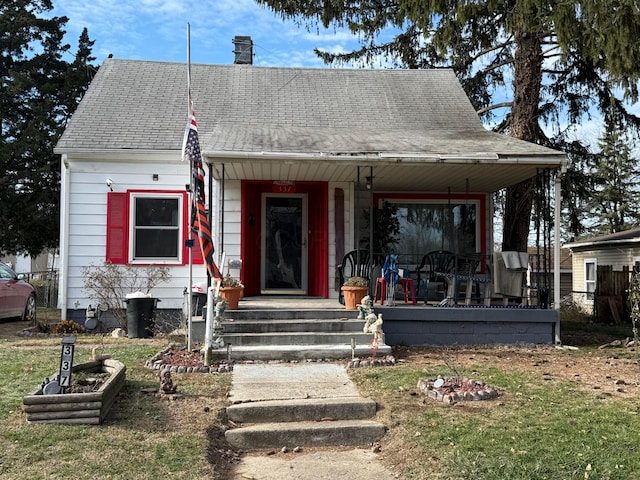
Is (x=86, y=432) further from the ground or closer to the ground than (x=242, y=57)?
closer to the ground

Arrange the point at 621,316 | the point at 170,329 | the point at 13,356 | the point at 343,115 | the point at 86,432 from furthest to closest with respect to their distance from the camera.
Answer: the point at 621,316
the point at 343,115
the point at 170,329
the point at 13,356
the point at 86,432

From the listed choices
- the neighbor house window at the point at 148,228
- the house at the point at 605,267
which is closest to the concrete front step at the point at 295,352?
the neighbor house window at the point at 148,228

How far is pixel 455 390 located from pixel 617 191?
32559mm

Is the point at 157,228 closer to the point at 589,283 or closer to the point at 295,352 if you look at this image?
the point at 295,352

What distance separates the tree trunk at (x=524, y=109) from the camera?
1344 cm

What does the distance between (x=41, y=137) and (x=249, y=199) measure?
41.7ft

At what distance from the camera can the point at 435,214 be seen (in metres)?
12.2

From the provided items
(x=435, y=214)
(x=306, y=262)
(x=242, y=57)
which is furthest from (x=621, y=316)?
(x=242, y=57)

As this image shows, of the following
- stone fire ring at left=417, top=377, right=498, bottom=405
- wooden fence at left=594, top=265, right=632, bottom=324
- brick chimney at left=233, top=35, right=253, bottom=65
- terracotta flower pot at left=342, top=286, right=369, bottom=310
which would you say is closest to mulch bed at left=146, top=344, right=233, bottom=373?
terracotta flower pot at left=342, top=286, right=369, bottom=310

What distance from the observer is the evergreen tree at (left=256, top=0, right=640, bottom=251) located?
715 cm

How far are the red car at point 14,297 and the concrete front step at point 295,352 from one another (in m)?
7.22

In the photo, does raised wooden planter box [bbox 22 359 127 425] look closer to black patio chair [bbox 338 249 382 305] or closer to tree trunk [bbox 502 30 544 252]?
black patio chair [bbox 338 249 382 305]

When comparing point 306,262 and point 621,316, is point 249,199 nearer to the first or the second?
point 306,262

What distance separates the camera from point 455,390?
18.5 feet
